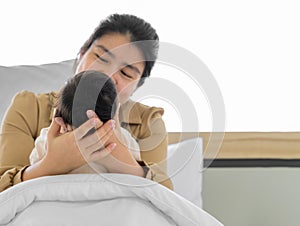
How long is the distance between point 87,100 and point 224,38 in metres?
0.94

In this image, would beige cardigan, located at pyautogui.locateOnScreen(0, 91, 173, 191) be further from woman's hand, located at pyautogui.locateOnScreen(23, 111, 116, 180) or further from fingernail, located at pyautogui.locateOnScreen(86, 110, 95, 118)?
fingernail, located at pyautogui.locateOnScreen(86, 110, 95, 118)

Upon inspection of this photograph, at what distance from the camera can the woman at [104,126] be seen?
128 cm

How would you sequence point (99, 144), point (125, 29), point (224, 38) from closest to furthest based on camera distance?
point (99, 144) < point (125, 29) < point (224, 38)

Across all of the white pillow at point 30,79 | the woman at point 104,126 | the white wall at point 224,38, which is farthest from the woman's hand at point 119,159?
the white wall at point 224,38

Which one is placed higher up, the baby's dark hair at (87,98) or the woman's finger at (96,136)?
the baby's dark hair at (87,98)

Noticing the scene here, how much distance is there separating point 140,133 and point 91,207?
1.72 ft

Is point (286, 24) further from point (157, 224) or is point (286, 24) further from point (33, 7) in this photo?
point (157, 224)

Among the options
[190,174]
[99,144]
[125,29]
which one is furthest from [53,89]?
[99,144]

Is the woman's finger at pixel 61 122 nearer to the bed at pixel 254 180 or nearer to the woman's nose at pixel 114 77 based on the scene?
the woman's nose at pixel 114 77

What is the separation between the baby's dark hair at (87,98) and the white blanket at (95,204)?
129 mm

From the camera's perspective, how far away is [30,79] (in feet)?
5.80

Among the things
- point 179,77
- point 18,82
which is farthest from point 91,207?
A: point 18,82

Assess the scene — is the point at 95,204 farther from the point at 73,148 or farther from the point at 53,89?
the point at 53,89

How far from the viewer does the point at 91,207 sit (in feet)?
3.74
